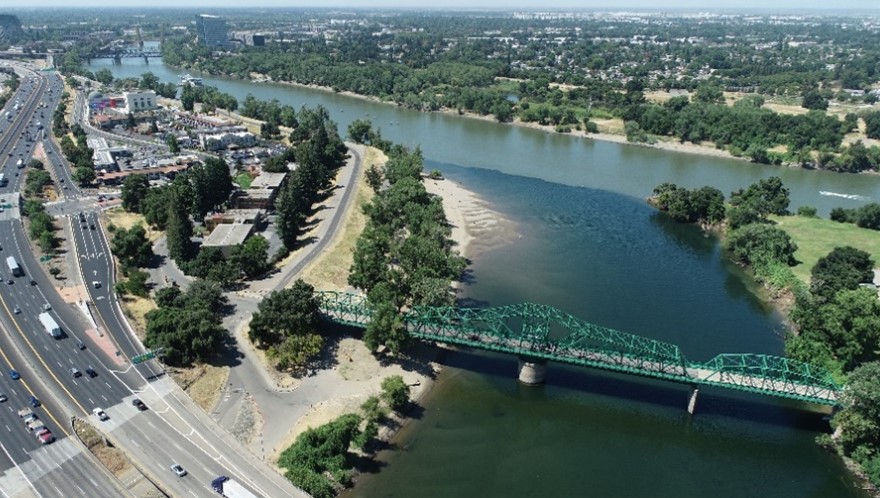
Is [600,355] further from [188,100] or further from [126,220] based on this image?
[188,100]

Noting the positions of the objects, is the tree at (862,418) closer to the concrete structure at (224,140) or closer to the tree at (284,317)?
the tree at (284,317)

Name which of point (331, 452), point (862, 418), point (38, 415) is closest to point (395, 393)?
point (331, 452)

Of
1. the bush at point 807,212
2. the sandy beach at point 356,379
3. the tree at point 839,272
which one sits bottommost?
the sandy beach at point 356,379

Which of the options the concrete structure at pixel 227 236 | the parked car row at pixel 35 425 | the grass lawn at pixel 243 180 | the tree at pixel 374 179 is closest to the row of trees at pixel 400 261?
the tree at pixel 374 179

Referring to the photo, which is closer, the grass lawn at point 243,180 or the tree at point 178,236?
the tree at point 178,236

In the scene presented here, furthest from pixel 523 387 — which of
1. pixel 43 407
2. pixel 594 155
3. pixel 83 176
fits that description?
pixel 594 155
